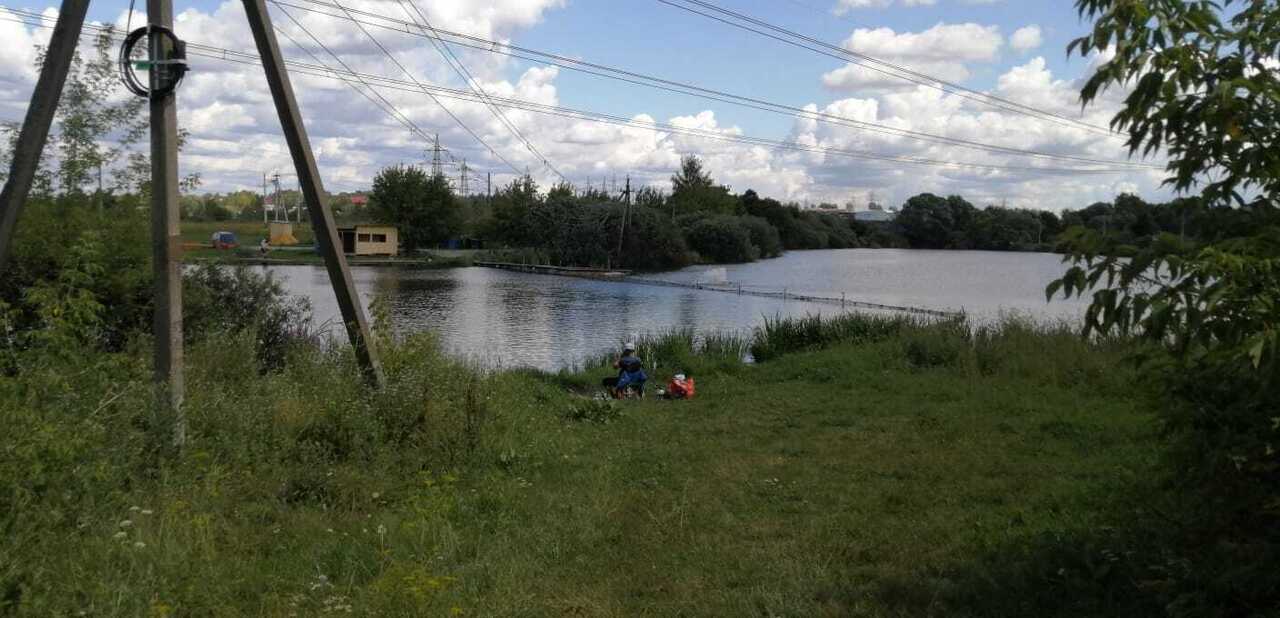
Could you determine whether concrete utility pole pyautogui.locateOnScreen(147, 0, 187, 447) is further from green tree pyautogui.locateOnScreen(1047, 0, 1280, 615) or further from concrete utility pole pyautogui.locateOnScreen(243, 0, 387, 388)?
green tree pyautogui.locateOnScreen(1047, 0, 1280, 615)

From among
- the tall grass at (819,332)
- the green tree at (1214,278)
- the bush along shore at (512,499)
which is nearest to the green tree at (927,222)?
the tall grass at (819,332)

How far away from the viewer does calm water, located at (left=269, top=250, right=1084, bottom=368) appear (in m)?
25.7

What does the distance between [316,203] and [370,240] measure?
65.7m

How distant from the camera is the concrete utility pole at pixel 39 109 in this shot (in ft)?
23.8

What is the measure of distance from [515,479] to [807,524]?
8.55 ft

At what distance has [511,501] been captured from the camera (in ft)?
23.6

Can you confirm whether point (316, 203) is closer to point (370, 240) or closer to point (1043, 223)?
point (1043, 223)

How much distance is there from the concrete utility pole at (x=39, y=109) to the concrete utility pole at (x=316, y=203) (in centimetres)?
177

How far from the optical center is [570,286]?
4881 cm

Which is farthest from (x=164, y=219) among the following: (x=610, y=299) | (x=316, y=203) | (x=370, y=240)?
(x=370, y=240)

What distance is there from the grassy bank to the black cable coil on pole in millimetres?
2339

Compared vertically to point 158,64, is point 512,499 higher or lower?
lower

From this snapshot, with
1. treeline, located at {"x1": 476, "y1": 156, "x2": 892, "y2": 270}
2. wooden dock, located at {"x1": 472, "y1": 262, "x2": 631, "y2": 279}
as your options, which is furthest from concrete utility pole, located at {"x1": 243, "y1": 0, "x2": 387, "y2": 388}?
treeline, located at {"x1": 476, "y1": 156, "x2": 892, "y2": 270}

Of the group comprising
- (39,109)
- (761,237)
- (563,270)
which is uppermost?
(761,237)
